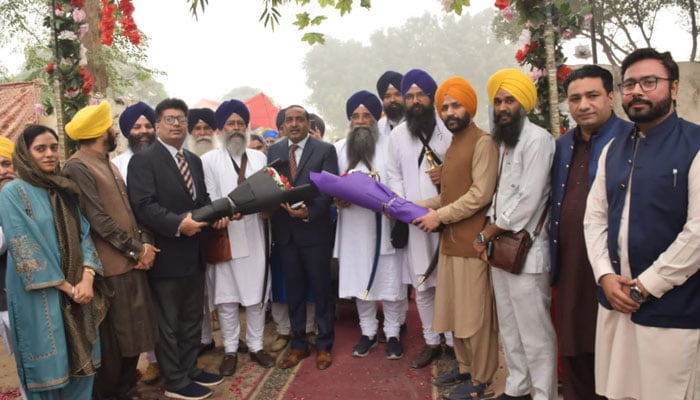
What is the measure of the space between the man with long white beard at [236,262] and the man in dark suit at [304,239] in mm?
192

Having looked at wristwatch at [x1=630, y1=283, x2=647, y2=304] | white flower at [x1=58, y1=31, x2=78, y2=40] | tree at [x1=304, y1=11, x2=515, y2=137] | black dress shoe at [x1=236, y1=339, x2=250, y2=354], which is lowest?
black dress shoe at [x1=236, y1=339, x2=250, y2=354]

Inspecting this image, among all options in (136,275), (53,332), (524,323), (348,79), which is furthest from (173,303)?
(348,79)

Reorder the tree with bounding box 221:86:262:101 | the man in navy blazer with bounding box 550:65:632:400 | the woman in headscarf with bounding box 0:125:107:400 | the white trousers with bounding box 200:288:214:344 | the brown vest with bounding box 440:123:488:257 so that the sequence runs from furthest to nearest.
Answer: the tree with bounding box 221:86:262:101
the white trousers with bounding box 200:288:214:344
the brown vest with bounding box 440:123:488:257
the woman in headscarf with bounding box 0:125:107:400
the man in navy blazer with bounding box 550:65:632:400

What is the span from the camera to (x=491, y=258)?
10.7 feet

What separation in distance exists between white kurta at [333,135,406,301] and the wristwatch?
2.38 meters

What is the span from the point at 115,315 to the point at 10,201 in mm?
990

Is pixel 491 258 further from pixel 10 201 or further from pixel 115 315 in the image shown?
pixel 10 201

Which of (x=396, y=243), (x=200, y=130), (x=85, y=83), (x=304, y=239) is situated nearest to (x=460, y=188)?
(x=396, y=243)

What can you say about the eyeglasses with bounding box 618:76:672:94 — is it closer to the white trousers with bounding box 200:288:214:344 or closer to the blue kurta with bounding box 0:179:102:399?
the blue kurta with bounding box 0:179:102:399

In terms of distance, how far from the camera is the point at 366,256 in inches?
179

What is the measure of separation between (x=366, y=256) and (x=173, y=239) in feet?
5.25

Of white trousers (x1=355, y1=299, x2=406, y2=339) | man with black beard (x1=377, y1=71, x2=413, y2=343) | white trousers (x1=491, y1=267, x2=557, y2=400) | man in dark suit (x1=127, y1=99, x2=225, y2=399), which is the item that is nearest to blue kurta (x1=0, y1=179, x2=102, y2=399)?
man in dark suit (x1=127, y1=99, x2=225, y2=399)

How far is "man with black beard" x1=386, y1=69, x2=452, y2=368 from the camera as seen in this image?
4230 mm

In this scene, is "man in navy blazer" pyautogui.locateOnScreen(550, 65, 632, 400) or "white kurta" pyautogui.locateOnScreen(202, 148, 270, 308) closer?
"man in navy blazer" pyautogui.locateOnScreen(550, 65, 632, 400)
